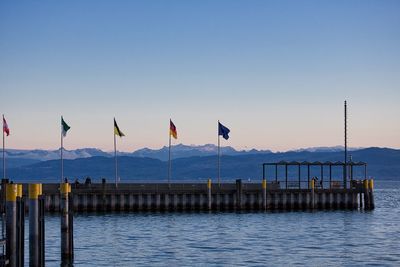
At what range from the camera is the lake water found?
4600cm

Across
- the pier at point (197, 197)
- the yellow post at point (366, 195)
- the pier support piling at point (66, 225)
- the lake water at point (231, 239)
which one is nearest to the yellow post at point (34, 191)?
the pier support piling at point (66, 225)

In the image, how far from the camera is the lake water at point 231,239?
46.0 m

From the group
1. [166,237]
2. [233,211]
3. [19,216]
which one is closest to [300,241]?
[166,237]

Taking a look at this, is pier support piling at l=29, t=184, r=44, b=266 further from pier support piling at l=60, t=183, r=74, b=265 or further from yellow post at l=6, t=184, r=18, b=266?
pier support piling at l=60, t=183, r=74, b=265

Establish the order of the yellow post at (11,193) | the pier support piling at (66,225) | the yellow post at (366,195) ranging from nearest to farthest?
the yellow post at (11,193) → the pier support piling at (66,225) → the yellow post at (366,195)

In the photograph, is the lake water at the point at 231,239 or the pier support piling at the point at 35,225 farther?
the lake water at the point at 231,239

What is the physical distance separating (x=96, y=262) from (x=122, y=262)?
58.9 inches

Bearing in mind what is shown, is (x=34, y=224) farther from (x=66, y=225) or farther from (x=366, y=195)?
(x=366, y=195)

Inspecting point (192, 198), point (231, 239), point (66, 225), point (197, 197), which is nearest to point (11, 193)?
point (66, 225)

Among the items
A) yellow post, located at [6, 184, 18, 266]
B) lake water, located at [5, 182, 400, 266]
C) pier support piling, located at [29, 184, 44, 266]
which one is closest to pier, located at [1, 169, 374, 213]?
lake water, located at [5, 182, 400, 266]

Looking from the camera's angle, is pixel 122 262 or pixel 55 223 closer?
pixel 122 262

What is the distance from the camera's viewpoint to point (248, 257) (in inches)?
1850

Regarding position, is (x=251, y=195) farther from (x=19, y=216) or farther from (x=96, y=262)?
(x=19, y=216)

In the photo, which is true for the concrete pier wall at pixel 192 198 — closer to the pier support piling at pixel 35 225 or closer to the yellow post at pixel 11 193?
the pier support piling at pixel 35 225
